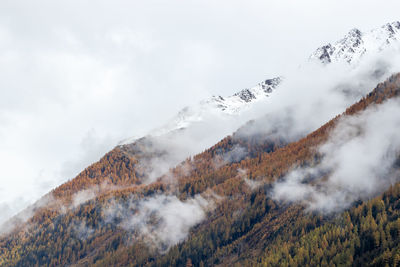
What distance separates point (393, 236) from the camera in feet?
655

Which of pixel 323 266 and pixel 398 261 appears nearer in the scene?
pixel 398 261

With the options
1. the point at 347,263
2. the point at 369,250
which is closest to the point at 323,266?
the point at 347,263

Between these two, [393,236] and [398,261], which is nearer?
[398,261]

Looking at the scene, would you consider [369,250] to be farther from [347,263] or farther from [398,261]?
[398,261]

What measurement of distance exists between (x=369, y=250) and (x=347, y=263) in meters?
17.9

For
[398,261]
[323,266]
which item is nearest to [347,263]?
[323,266]

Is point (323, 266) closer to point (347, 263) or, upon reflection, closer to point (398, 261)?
point (347, 263)

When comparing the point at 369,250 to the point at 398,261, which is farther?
the point at 369,250

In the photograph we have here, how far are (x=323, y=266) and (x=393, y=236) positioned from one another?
45.8 meters

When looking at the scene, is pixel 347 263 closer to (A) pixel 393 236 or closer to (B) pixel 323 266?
(B) pixel 323 266

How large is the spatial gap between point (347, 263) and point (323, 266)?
1298 cm

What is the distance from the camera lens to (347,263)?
191125 millimetres

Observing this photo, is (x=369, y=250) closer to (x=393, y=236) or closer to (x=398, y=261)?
(x=393, y=236)

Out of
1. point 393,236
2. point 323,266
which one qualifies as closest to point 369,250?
point 393,236
